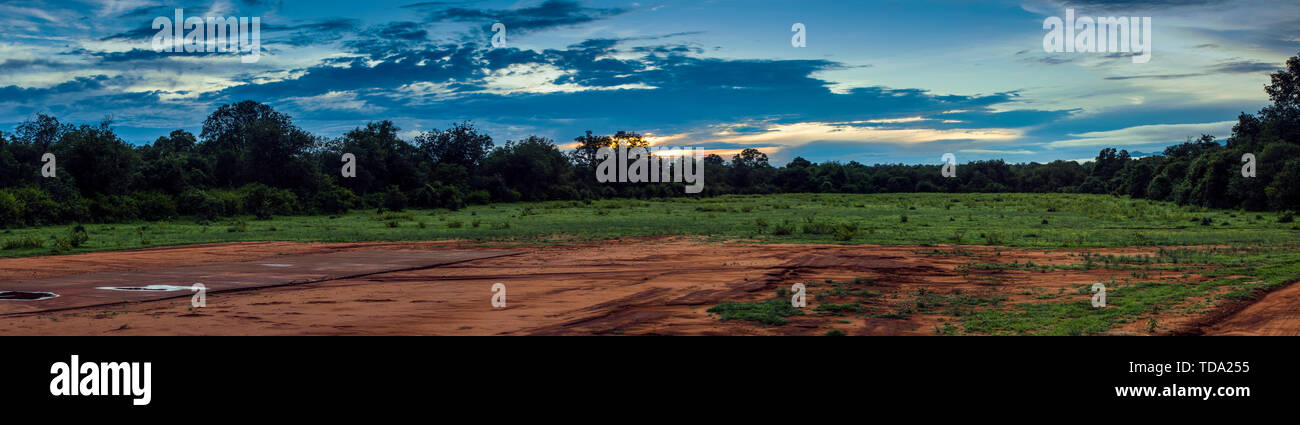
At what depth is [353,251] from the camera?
22297 millimetres

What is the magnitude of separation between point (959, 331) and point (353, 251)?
56.9 ft

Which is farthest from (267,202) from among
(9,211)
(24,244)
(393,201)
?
(24,244)

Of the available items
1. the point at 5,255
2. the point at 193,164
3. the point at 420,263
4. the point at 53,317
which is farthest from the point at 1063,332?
the point at 193,164

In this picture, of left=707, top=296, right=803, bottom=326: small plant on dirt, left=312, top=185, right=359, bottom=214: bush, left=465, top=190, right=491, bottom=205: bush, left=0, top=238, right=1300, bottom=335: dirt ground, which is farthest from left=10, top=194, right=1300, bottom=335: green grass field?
left=465, top=190, right=491, bottom=205: bush

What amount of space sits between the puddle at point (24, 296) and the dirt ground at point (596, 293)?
6.12 feet

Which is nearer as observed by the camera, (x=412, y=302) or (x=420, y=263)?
(x=412, y=302)

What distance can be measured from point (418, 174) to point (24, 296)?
54.7 metres

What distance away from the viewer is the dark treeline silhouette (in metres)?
39.7

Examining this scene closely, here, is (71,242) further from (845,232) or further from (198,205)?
(845,232)

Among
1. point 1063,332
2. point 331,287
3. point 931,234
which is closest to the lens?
point 1063,332

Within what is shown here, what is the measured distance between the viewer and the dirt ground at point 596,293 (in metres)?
9.81

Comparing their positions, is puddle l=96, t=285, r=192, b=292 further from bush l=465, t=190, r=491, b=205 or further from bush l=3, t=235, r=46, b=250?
bush l=465, t=190, r=491, b=205
